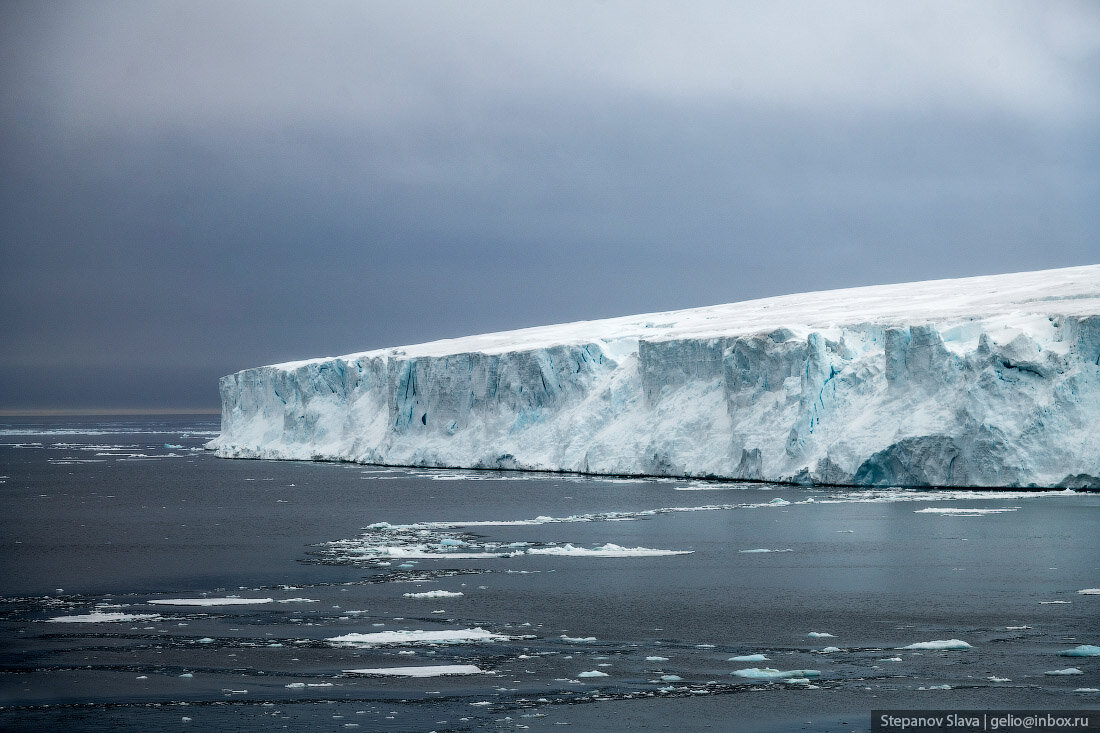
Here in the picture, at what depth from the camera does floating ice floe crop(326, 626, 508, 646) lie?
8.92m

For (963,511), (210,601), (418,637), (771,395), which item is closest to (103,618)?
(210,601)

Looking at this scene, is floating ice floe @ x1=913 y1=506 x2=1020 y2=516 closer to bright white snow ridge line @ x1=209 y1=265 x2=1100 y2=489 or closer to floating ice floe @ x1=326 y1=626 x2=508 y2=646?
bright white snow ridge line @ x1=209 y1=265 x2=1100 y2=489

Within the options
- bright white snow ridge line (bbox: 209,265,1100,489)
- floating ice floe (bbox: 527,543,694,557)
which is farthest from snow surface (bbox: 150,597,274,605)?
bright white snow ridge line (bbox: 209,265,1100,489)

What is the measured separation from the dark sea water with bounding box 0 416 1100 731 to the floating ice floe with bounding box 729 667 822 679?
45 mm

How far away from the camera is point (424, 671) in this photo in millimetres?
7895

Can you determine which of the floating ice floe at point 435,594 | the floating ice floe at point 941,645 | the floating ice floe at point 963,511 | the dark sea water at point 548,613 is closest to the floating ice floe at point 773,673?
the dark sea water at point 548,613

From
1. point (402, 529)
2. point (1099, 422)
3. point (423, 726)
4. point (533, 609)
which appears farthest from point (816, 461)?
point (423, 726)

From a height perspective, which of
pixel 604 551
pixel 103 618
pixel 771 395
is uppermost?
pixel 771 395

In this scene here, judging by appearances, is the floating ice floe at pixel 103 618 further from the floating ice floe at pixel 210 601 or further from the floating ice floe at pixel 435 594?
the floating ice floe at pixel 435 594

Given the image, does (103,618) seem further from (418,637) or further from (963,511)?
(963,511)

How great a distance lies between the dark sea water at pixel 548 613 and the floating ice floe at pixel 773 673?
5 cm

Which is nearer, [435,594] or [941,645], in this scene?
[941,645]

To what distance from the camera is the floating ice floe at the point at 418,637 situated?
892 centimetres

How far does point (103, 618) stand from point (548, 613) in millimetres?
3816
